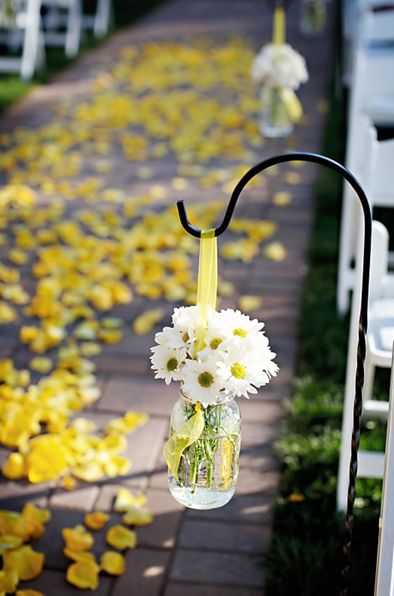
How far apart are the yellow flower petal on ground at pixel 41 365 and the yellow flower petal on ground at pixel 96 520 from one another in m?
0.94

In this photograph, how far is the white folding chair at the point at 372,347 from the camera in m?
2.50

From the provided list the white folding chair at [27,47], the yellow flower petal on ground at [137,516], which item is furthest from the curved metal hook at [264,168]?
the white folding chair at [27,47]

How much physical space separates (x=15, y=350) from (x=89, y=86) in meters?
4.83

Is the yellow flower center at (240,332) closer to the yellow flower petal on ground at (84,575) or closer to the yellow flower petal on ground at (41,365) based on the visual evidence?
the yellow flower petal on ground at (84,575)

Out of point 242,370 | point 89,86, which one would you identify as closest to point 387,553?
point 242,370

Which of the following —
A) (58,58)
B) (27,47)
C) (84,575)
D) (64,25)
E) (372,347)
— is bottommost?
(84,575)

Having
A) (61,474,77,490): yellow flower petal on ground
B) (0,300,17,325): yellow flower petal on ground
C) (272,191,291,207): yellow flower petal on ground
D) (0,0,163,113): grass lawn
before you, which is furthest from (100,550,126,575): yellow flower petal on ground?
(0,0,163,113): grass lawn

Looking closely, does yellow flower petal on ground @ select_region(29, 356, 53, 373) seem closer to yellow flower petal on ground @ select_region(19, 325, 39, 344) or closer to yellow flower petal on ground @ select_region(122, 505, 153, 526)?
yellow flower petal on ground @ select_region(19, 325, 39, 344)

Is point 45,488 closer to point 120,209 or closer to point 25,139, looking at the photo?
point 120,209

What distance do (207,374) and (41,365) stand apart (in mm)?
Answer: 1931

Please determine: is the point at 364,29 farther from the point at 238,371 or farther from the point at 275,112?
the point at 238,371

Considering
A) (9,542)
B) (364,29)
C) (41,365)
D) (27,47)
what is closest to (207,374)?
(9,542)

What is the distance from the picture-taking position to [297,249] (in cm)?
470

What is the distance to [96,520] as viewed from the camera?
2.66 metres
